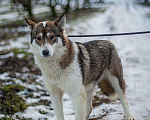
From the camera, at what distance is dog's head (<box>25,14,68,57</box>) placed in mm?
2825

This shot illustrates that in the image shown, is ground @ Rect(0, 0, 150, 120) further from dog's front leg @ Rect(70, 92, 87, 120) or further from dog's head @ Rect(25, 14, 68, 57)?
dog's head @ Rect(25, 14, 68, 57)

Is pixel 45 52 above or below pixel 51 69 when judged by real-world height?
above

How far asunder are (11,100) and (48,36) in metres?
2.39

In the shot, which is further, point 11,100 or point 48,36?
point 11,100

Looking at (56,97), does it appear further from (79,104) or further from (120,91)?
(120,91)

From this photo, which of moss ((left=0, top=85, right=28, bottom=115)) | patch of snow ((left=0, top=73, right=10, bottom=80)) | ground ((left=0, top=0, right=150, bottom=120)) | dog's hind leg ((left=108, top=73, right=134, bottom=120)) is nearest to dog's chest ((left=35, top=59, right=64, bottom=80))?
dog's hind leg ((left=108, top=73, right=134, bottom=120))

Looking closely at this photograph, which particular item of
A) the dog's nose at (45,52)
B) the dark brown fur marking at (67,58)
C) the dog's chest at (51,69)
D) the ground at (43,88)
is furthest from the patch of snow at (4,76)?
the dog's nose at (45,52)

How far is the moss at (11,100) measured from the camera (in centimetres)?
426

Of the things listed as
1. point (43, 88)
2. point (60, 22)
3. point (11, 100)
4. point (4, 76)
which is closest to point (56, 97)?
point (60, 22)

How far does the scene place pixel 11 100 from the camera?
4.62 metres

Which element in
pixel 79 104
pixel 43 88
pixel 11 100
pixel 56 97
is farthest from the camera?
pixel 43 88

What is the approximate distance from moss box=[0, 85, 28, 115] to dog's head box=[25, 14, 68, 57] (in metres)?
1.94

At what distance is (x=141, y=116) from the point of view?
151 inches

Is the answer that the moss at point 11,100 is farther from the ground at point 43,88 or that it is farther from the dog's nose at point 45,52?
the dog's nose at point 45,52
